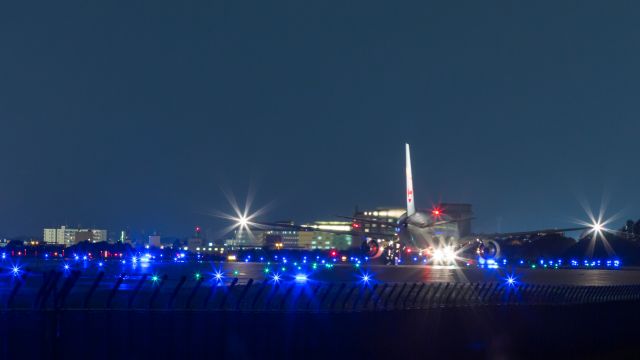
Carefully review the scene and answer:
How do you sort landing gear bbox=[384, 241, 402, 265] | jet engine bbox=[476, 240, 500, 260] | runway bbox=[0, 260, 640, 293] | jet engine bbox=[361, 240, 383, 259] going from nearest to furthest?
1. runway bbox=[0, 260, 640, 293]
2. jet engine bbox=[476, 240, 500, 260]
3. landing gear bbox=[384, 241, 402, 265]
4. jet engine bbox=[361, 240, 383, 259]

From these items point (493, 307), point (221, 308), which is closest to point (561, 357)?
point (493, 307)

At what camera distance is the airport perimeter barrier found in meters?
23.4

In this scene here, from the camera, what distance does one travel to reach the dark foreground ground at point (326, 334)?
22.4 metres

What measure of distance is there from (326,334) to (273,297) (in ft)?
7.18

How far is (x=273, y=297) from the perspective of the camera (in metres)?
29.0

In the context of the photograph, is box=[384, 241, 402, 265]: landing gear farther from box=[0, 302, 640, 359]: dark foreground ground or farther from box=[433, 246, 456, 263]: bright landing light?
box=[0, 302, 640, 359]: dark foreground ground

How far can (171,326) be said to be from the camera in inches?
971

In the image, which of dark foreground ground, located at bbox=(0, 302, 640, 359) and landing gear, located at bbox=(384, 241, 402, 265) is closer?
dark foreground ground, located at bbox=(0, 302, 640, 359)

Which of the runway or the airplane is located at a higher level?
the airplane

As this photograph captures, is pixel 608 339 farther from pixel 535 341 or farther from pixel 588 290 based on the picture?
pixel 535 341

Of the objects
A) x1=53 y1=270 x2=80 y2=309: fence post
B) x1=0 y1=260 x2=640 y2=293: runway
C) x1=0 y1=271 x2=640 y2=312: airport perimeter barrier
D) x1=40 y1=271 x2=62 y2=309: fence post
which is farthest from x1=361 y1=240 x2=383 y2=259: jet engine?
x1=40 y1=271 x2=62 y2=309: fence post

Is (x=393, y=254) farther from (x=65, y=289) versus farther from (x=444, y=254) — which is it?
(x=65, y=289)

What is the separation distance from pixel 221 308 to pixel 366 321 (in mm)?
6520

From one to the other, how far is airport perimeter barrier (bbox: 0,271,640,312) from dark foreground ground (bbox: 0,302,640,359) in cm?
39
